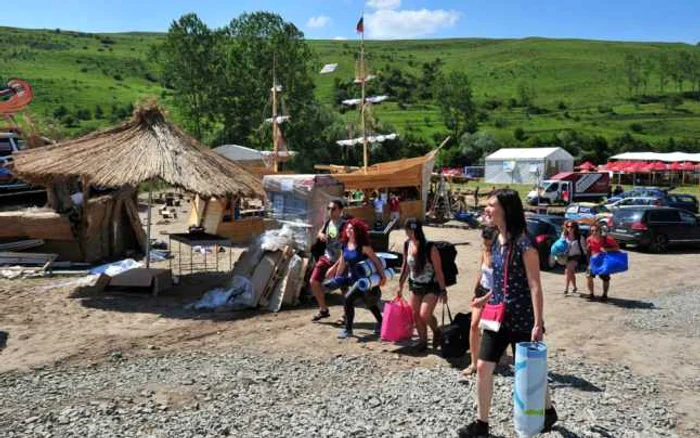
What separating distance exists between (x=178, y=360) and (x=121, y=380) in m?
0.85

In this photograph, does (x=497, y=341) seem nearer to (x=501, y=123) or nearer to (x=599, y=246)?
(x=599, y=246)

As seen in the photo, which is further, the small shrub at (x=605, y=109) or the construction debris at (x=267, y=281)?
the small shrub at (x=605, y=109)

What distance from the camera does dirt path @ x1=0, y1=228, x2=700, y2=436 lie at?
7.50 metres

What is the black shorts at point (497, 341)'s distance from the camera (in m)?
4.66

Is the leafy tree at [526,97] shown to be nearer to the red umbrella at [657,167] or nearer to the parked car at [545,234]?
the red umbrella at [657,167]

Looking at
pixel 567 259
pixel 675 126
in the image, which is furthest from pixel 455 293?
pixel 675 126

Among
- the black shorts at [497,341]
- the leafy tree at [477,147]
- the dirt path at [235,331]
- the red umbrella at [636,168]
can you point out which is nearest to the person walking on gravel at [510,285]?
the black shorts at [497,341]

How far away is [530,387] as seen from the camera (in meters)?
4.65

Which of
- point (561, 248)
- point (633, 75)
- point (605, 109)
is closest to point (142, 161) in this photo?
point (561, 248)

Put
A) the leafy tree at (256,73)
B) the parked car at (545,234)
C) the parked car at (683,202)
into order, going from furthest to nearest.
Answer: the leafy tree at (256,73), the parked car at (683,202), the parked car at (545,234)

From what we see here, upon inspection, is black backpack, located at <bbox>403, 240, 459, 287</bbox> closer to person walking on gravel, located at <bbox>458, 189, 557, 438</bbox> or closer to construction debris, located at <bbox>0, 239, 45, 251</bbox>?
person walking on gravel, located at <bbox>458, 189, 557, 438</bbox>

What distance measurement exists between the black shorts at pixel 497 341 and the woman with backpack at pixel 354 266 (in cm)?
326

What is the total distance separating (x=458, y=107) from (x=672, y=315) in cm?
7438

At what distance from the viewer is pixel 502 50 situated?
158250 millimetres
